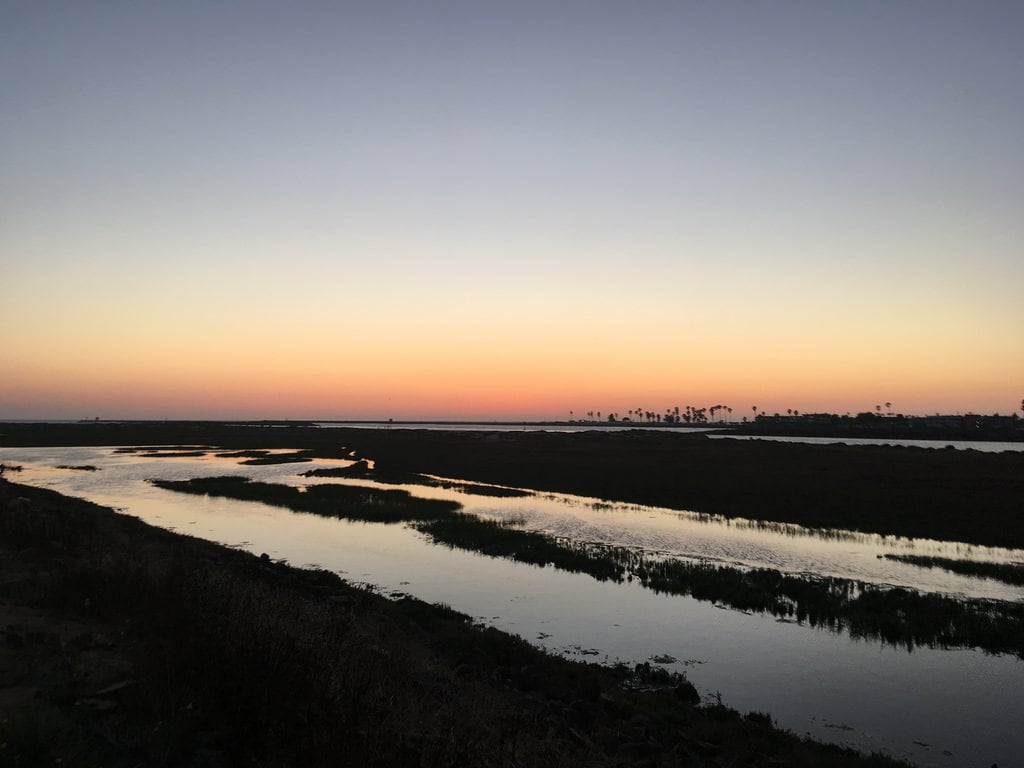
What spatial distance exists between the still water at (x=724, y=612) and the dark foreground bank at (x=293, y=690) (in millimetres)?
1640

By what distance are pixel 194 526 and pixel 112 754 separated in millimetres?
28219

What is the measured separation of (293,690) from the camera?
7.61 metres

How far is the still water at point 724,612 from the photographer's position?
1147 cm

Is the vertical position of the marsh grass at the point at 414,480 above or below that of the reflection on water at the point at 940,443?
above

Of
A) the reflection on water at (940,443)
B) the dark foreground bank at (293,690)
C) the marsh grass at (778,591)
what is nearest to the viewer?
the dark foreground bank at (293,690)

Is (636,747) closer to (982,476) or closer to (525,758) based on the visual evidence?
(525,758)

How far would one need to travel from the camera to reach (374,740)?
21.5 ft

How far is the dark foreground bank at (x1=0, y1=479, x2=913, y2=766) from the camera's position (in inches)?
263

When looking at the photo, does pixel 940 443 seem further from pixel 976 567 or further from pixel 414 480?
pixel 976 567

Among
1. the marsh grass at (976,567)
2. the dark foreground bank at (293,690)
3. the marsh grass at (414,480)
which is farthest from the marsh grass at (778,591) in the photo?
the marsh grass at (414,480)

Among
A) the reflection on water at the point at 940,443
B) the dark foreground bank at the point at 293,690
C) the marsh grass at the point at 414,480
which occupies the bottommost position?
the reflection on water at the point at 940,443

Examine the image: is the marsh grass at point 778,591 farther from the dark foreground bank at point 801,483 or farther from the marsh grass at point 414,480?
the marsh grass at point 414,480

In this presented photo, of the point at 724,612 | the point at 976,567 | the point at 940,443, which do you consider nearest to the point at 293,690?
the point at 724,612

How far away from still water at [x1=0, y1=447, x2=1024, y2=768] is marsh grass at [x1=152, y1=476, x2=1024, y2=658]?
768 mm
